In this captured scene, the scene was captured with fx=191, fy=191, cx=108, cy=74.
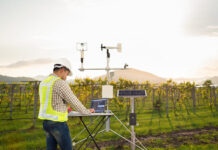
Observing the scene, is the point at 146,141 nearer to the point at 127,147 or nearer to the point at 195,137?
the point at 127,147

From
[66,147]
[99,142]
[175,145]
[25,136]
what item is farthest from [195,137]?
[25,136]

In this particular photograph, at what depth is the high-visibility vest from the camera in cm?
229

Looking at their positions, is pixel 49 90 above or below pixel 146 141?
above

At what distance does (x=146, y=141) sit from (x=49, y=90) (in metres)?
4.40

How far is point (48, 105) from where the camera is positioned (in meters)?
2.33

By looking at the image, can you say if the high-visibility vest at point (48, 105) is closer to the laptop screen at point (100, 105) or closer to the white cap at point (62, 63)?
the white cap at point (62, 63)

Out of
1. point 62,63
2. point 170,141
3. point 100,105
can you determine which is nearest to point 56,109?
point 62,63

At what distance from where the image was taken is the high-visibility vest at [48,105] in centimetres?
229

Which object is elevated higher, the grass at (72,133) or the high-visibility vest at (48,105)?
the high-visibility vest at (48,105)

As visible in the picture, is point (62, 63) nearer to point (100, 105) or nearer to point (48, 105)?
point (48, 105)

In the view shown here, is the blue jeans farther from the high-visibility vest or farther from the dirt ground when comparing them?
the dirt ground

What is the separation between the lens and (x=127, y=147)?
5.23m

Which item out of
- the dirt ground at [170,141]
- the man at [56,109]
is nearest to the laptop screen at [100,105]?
the man at [56,109]

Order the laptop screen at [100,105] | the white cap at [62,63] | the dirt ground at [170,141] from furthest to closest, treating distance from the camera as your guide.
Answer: the dirt ground at [170,141]
the laptop screen at [100,105]
the white cap at [62,63]
